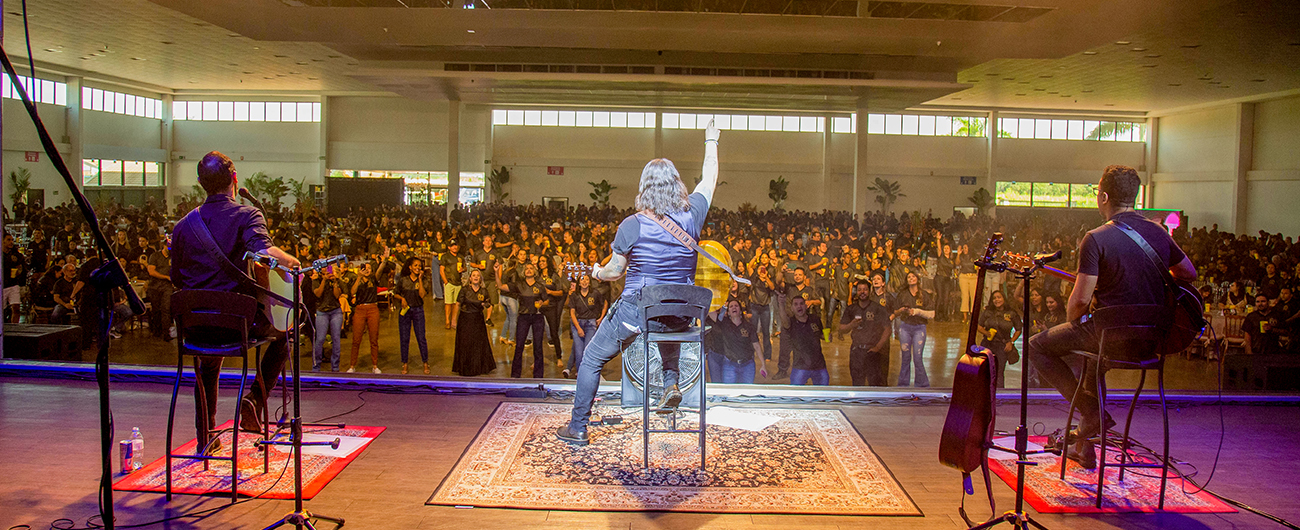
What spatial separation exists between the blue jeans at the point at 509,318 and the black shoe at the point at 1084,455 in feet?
13.4

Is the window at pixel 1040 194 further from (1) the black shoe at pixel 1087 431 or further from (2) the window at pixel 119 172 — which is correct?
(2) the window at pixel 119 172

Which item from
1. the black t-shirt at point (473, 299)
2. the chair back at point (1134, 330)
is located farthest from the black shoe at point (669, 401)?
the black t-shirt at point (473, 299)

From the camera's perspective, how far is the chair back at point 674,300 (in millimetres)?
3715

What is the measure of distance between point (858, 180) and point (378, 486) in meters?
6.26

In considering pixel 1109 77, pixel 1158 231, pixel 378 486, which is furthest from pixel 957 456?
pixel 1109 77

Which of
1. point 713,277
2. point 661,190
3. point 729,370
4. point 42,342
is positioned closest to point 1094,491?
point 713,277

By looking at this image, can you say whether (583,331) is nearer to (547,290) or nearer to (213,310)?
(547,290)

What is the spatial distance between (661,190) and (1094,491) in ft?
8.24

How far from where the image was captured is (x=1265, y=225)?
6.56 metres

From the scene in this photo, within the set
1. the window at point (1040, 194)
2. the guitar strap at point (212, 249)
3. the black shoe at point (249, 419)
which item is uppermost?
the window at point (1040, 194)

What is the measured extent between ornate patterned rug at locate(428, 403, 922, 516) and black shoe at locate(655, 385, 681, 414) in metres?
0.18

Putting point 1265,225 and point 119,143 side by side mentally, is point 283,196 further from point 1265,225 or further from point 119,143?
point 1265,225

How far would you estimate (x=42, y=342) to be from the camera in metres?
5.70

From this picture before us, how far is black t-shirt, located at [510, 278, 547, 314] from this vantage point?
6445 millimetres
